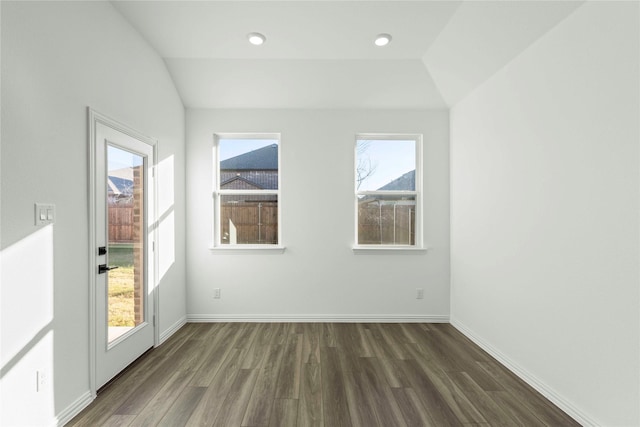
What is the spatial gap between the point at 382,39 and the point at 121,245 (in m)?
2.95

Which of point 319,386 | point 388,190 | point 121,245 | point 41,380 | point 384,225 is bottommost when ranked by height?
point 319,386

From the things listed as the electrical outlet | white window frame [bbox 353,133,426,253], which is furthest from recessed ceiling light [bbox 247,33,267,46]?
the electrical outlet

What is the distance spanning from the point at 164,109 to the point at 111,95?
800 millimetres

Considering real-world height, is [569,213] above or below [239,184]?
below

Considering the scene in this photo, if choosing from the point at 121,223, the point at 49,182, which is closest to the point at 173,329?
the point at 121,223

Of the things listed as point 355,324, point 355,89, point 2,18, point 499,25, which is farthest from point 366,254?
point 2,18

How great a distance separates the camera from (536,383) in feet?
7.21

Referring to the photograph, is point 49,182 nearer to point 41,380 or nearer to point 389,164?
point 41,380

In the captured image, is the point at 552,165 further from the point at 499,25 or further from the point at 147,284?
the point at 147,284

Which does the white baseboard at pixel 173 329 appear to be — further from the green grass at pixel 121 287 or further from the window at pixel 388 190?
the window at pixel 388 190

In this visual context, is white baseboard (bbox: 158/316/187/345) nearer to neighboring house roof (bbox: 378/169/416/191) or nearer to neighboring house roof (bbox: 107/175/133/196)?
neighboring house roof (bbox: 107/175/133/196)

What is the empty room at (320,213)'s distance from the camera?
1.66 m

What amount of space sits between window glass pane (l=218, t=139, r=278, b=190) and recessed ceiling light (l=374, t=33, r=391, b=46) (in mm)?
1606

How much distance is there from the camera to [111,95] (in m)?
2.24
